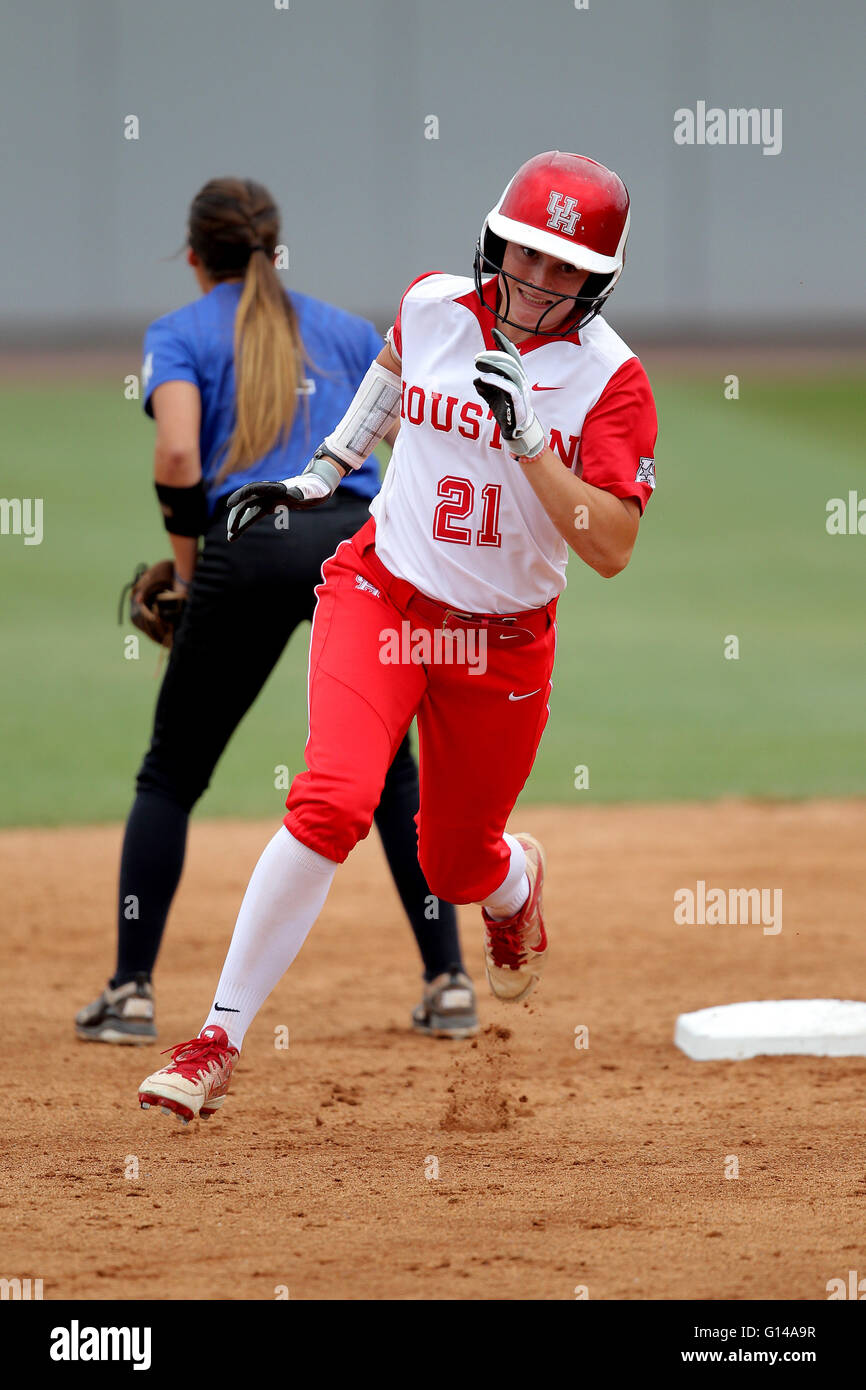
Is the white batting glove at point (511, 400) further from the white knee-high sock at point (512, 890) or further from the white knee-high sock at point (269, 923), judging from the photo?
the white knee-high sock at point (512, 890)

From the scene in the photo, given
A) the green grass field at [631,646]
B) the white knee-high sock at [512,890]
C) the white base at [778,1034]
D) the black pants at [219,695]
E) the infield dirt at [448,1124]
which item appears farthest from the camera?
the green grass field at [631,646]

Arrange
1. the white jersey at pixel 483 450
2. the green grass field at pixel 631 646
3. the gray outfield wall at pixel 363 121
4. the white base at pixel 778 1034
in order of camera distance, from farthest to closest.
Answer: the gray outfield wall at pixel 363 121 → the green grass field at pixel 631 646 → the white base at pixel 778 1034 → the white jersey at pixel 483 450

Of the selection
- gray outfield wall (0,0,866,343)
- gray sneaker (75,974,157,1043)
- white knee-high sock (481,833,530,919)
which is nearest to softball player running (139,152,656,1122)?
white knee-high sock (481,833,530,919)

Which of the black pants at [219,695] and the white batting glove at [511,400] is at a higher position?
the white batting glove at [511,400]

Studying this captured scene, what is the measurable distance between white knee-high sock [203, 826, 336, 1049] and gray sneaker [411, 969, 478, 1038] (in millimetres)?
1304

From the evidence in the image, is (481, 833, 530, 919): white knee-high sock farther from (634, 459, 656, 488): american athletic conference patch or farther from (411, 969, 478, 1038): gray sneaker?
(634, 459, 656, 488): american athletic conference patch

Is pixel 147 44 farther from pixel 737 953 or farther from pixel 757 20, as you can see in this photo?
pixel 737 953

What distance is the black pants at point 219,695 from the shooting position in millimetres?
4008

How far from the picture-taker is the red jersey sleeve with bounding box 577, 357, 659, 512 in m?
3.04

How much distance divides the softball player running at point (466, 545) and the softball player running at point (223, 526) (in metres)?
0.63

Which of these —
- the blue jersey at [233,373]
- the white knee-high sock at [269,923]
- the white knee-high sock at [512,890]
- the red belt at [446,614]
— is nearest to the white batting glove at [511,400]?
the red belt at [446,614]

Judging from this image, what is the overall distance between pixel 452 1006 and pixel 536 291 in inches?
83.1

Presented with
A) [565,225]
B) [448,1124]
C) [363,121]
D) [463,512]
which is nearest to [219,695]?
[463,512]

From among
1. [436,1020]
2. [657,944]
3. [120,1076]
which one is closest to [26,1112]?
[120,1076]
